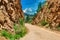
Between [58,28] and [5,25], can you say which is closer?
[5,25]

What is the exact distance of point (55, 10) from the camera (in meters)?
28.9

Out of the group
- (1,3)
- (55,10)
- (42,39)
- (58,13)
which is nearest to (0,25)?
(1,3)

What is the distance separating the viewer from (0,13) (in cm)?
1324

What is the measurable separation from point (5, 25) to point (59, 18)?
13746mm

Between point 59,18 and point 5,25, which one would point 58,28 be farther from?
point 5,25

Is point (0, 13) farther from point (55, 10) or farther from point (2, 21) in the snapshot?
point (55, 10)

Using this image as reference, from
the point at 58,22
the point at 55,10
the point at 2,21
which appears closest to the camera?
the point at 2,21

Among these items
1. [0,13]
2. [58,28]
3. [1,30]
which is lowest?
[58,28]

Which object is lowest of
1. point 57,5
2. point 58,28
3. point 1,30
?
point 58,28

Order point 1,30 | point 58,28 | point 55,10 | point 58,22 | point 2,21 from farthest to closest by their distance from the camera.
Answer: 1. point 55,10
2. point 58,22
3. point 58,28
4. point 2,21
5. point 1,30

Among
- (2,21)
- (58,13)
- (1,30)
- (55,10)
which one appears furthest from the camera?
(55,10)

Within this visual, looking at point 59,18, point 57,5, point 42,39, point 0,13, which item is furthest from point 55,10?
point 0,13

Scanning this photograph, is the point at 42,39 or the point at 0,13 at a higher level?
the point at 0,13

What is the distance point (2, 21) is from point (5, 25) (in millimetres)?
547
